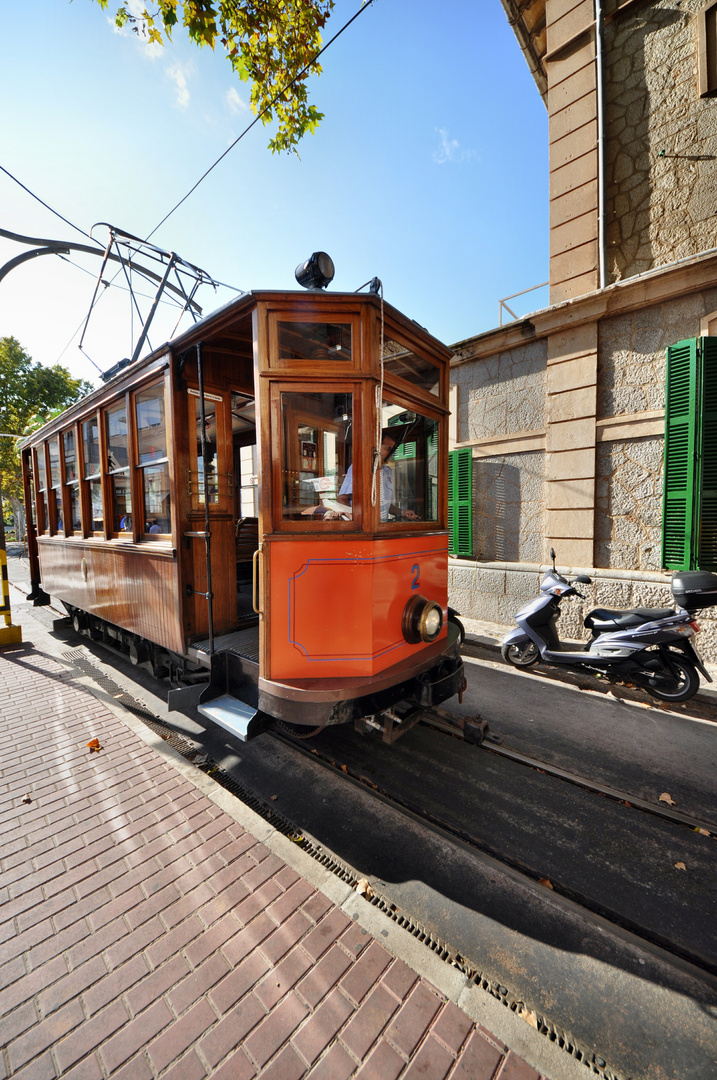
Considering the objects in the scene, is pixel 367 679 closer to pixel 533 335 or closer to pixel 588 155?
pixel 533 335

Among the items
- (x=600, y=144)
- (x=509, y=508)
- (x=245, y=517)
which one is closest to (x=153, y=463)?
(x=245, y=517)

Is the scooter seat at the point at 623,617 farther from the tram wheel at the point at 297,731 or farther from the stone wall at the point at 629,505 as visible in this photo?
the tram wheel at the point at 297,731

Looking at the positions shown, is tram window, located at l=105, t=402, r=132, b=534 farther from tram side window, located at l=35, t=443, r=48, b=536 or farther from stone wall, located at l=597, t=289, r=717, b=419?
stone wall, located at l=597, t=289, r=717, b=419

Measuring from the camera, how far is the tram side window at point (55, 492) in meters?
6.61

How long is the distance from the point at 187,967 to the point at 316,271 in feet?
12.5

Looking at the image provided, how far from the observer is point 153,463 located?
4.12 m

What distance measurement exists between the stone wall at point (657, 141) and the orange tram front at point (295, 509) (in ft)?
14.7

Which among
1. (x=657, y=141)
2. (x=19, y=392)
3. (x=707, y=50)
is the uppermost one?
(x=19, y=392)

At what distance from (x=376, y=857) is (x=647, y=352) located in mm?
6520

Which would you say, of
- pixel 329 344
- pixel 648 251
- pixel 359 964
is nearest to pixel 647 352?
pixel 648 251

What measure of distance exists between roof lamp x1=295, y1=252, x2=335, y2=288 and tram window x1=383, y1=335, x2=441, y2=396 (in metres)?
0.55

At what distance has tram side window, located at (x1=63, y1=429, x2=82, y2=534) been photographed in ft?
19.9

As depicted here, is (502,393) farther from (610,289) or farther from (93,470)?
(93,470)

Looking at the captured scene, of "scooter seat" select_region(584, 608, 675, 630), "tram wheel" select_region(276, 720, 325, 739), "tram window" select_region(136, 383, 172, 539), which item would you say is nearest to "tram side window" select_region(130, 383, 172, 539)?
"tram window" select_region(136, 383, 172, 539)
